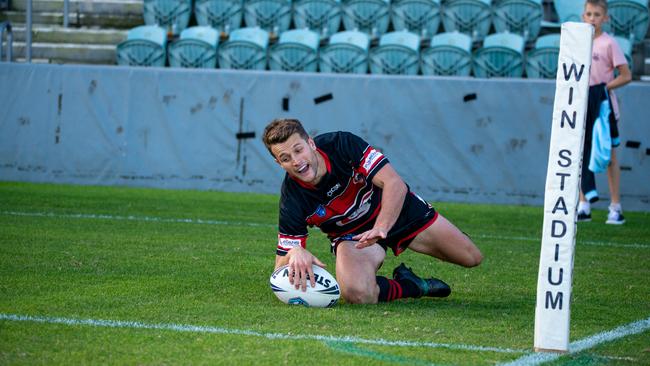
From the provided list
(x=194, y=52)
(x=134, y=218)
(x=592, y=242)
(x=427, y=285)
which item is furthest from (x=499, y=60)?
(x=427, y=285)

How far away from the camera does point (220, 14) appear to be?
53.8 feet

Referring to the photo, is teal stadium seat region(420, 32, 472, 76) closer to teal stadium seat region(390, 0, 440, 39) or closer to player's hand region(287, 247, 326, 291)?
teal stadium seat region(390, 0, 440, 39)

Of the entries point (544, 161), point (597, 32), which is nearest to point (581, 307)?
point (597, 32)

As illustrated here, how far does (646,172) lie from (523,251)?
3.81 meters

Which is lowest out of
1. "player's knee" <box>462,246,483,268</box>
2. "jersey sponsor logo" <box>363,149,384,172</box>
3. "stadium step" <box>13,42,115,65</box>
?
"player's knee" <box>462,246,483,268</box>

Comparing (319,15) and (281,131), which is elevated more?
(319,15)

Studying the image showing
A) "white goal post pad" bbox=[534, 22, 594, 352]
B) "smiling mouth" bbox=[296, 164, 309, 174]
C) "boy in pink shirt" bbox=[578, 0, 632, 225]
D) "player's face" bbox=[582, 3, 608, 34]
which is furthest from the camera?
"boy in pink shirt" bbox=[578, 0, 632, 225]

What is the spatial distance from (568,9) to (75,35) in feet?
23.8

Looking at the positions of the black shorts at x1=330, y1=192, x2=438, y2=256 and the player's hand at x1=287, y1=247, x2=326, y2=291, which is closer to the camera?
the player's hand at x1=287, y1=247, x2=326, y2=291

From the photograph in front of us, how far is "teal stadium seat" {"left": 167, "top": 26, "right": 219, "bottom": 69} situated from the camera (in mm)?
15258

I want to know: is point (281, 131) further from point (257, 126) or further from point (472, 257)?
point (257, 126)

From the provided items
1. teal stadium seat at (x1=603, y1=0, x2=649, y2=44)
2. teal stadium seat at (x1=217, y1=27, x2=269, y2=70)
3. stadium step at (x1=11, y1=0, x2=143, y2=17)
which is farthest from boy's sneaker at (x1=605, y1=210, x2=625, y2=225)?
stadium step at (x1=11, y1=0, x2=143, y2=17)

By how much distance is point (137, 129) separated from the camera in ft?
42.8

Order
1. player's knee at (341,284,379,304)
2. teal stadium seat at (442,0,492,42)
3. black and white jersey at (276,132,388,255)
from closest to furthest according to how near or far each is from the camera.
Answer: black and white jersey at (276,132,388,255) < player's knee at (341,284,379,304) < teal stadium seat at (442,0,492,42)
